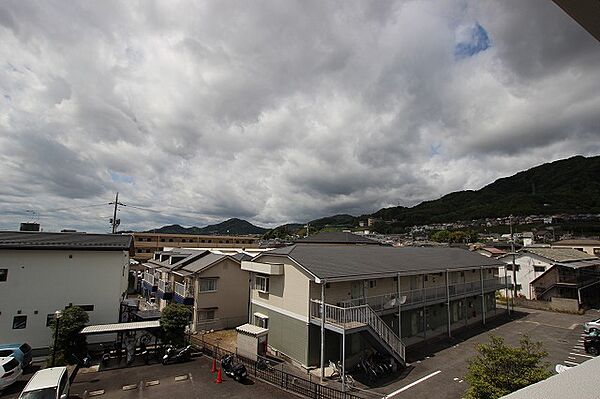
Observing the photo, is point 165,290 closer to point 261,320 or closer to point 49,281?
point 49,281

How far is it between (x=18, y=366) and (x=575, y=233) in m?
121

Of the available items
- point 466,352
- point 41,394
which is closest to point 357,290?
point 466,352

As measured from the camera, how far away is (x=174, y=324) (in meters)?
19.3

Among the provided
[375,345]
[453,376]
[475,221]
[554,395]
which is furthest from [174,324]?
[475,221]

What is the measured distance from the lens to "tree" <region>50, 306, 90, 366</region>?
708 inches

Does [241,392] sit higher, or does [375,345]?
[375,345]

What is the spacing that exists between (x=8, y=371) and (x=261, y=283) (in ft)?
44.8

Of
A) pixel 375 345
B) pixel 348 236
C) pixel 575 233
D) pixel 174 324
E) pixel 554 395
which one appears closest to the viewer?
pixel 554 395

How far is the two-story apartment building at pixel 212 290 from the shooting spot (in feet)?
82.8

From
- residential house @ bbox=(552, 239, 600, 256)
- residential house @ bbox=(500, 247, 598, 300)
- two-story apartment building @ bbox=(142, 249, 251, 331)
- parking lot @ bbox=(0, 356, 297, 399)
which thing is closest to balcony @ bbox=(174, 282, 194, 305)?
two-story apartment building @ bbox=(142, 249, 251, 331)

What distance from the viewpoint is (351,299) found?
63.7 feet

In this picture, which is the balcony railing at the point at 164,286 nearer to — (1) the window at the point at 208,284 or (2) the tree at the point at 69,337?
(1) the window at the point at 208,284

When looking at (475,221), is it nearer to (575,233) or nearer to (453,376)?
(575,233)

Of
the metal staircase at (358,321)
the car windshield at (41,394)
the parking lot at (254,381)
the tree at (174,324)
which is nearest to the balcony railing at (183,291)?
the tree at (174,324)
